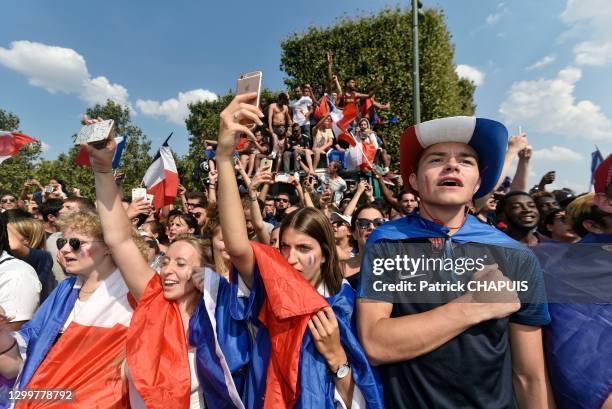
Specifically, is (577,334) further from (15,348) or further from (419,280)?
(15,348)

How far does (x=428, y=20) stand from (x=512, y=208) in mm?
14405

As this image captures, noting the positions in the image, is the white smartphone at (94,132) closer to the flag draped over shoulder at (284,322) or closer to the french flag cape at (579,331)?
the flag draped over shoulder at (284,322)

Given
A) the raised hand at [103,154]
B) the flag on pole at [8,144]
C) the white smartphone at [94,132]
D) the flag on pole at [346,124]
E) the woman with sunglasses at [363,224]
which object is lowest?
the woman with sunglasses at [363,224]

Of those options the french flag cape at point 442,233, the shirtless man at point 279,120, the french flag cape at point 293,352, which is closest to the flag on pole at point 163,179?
the french flag cape at point 293,352

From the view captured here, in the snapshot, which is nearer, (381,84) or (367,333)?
(367,333)

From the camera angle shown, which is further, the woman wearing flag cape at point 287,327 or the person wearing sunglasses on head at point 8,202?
the person wearing sunglasses on head at point 8,202

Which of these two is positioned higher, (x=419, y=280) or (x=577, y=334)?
(x=419, y=280)

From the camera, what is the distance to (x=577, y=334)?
142cm

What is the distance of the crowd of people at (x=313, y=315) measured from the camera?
1380 millimetres

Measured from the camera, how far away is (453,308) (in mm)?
1340

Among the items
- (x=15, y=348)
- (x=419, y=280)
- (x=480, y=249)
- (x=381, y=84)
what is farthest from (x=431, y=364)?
(x=381, y=84)

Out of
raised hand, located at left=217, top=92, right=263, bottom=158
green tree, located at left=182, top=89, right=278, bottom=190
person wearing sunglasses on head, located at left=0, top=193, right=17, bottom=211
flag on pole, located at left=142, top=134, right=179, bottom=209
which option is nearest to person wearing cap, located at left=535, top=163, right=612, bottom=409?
raised hand, located at left=217, top=92, right=263, bottom=158

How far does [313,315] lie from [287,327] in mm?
120

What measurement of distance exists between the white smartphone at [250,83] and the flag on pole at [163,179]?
354 cm
